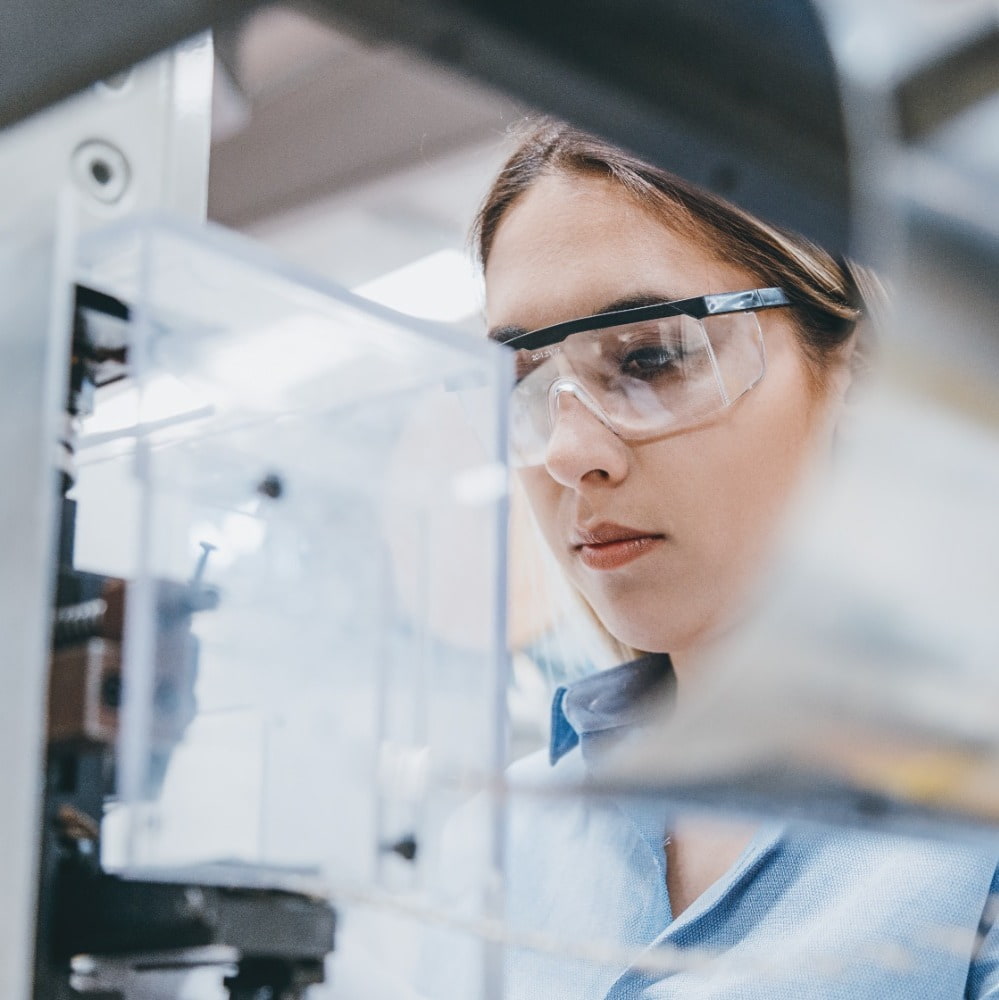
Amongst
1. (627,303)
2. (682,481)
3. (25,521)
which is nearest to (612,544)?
(682,481)

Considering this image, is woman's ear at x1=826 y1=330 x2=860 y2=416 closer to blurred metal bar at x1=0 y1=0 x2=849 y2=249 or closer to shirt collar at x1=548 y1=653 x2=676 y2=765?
shirt collar at x1=548 y1=653 x2=676 y2=765

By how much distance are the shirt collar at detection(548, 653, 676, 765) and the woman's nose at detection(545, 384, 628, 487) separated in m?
0.30

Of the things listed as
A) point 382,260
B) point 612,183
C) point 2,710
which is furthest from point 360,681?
point 382,260

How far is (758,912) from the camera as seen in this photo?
0.88 m

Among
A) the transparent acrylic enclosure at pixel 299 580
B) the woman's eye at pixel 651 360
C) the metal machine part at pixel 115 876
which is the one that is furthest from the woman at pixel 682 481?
the metal machine part at pixel 115 876

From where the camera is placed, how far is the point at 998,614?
1.29 feet

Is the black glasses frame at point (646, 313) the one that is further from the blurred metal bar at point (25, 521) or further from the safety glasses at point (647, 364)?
the blurred metal bar at point (25, 521)

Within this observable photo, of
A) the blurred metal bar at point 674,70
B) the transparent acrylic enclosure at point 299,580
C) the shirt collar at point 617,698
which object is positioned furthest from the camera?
the shirt collar at point 617,698

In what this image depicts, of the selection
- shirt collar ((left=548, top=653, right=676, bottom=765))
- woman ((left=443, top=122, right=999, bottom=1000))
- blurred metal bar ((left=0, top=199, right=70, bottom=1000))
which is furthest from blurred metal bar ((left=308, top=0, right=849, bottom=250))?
shirt collar ((left=548, top=653, right=676, bottom=765))

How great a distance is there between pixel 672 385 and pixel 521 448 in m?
0.15

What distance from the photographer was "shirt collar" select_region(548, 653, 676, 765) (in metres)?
1.12

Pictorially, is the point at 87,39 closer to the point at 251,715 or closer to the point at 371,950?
the point at 251,715

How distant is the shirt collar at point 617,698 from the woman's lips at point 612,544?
18 centimetres

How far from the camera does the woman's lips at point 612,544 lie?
3.00 ft
